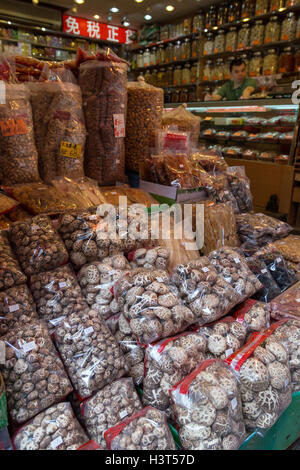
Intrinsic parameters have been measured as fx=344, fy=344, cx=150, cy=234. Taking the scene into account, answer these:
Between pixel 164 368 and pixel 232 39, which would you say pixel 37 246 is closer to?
pixel 164 368

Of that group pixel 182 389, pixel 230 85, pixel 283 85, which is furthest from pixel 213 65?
pixel 182 389

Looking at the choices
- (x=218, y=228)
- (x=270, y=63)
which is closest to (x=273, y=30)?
(x=270, y=63)

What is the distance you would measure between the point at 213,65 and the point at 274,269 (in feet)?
16.5

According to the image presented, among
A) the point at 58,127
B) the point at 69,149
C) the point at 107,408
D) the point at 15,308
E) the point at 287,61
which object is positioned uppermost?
the point at 287,61

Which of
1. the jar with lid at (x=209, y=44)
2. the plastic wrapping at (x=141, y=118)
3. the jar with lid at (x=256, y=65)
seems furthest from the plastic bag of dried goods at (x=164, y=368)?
the jar with lid at (x=209, y=44)

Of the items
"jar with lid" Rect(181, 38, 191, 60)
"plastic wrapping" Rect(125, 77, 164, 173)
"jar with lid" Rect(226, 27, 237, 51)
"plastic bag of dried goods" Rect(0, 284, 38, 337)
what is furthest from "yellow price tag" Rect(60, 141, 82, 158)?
"jar with lid" Rect(181, 38, 191, 60)

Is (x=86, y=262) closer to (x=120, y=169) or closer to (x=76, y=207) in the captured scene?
(x=76, y=207)

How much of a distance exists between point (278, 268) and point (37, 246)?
3.64 feet

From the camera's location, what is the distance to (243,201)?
2160 millimetres

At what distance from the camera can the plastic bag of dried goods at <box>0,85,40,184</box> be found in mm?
1529

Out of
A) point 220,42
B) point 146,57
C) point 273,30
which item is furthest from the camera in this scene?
point 146,57

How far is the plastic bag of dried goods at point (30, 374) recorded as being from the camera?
0.87 meters

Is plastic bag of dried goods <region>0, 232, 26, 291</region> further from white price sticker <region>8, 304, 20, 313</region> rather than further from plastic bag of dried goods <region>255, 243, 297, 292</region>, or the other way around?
plastic bag of dried goods <region>255, 243, 297, 292</region>

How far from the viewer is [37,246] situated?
1.22 m
